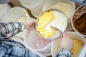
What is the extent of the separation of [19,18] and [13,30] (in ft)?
0.95

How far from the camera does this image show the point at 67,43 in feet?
3.49

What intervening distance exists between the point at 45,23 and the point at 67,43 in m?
0.24

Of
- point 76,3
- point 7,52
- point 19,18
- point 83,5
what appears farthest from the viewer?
point 19,18

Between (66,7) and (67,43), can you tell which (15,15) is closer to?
(66,7)

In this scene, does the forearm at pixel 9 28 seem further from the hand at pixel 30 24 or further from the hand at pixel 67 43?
the hand at pixel 67 43

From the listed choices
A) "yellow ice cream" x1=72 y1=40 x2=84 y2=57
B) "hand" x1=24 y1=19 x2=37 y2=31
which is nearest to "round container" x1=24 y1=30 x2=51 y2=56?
"hand" x1=24 y1=19 x2=37 y2=31

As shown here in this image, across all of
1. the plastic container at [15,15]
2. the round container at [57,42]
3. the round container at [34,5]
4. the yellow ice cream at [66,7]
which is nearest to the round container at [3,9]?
the plastic container at [15,15]

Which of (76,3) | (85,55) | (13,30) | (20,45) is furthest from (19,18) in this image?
(85,55)

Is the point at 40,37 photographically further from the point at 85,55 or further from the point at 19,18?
the point at 85,55

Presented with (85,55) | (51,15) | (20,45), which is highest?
(51,15)

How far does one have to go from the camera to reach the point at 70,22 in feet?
3.86

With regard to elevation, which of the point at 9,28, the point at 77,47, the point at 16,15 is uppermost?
the point at 16,15

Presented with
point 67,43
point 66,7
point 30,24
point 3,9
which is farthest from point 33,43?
point 3,9

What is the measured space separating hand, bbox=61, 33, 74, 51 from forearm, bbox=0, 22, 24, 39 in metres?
0.34
